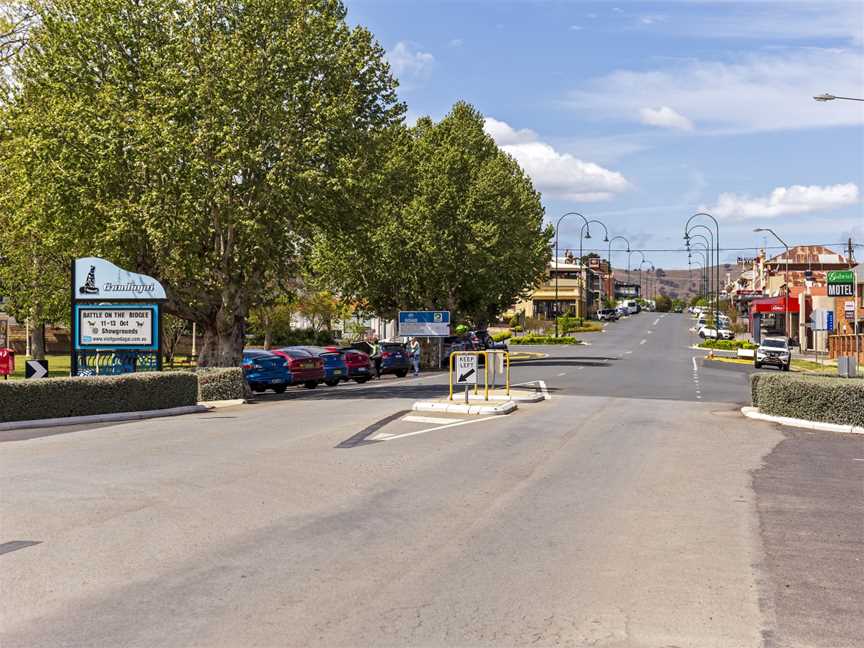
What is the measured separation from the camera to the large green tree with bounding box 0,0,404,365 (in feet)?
92.4

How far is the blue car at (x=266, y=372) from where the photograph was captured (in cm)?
3431

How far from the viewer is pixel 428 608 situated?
681 cm

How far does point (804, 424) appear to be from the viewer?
2064cm

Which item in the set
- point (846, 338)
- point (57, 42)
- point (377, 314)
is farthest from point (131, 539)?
point (846, 338)

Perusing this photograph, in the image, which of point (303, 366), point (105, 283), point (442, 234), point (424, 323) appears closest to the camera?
point (105, 283)

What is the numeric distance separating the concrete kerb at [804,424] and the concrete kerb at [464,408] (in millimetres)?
5553

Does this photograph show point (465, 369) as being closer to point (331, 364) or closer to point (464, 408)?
point (464, 408)

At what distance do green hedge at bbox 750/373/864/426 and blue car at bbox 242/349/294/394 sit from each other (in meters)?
17.3

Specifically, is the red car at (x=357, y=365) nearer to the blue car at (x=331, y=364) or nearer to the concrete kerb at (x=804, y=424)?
the blue car at (x=331, y=364)

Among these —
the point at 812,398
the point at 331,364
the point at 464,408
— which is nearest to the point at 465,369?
the point at 464,408

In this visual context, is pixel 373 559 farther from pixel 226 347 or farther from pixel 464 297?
pixel 464 297

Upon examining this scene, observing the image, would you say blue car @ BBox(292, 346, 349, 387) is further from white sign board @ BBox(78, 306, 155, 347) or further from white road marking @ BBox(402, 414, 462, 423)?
white road marking @ BBox(402, 414, 462, 423)

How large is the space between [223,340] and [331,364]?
7974 millimetres

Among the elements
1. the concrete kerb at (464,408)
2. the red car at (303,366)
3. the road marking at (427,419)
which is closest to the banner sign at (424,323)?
the red car at (303,366)
